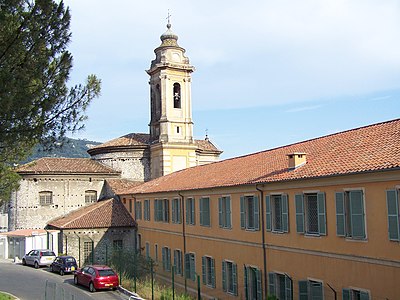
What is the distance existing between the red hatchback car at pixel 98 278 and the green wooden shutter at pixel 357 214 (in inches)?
569

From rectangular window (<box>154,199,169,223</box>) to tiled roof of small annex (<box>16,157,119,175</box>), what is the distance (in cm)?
1219

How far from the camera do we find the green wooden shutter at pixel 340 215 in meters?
15.9

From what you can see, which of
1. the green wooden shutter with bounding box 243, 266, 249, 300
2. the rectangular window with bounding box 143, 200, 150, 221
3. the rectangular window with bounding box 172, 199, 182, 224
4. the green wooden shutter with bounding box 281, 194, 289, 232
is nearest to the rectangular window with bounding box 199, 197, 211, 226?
the rectangular window with bounding box 172, 199, 182, 224

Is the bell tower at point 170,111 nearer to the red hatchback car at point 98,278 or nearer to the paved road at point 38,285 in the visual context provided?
the paved road at point 38,285

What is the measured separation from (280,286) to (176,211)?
1219 cm

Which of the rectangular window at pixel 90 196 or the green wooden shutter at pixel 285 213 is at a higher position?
the rectangular window at pixel 90 196

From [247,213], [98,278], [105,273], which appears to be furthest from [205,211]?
[98,278]

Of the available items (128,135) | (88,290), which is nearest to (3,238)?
(128,135)

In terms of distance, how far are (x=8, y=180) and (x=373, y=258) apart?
56.2 ft

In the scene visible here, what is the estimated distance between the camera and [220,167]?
99.5 ft

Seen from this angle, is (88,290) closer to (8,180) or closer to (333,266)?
(8,180)

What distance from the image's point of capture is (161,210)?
33.1 m

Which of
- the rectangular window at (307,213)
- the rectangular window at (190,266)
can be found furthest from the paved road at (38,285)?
the rectangular window at (307,213)

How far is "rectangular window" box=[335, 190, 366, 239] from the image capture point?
15.2 metres
